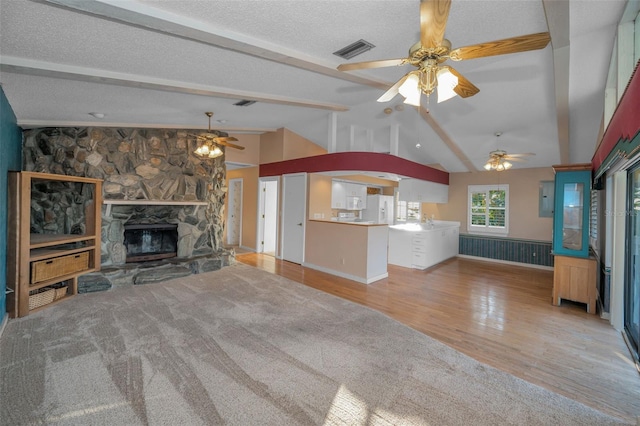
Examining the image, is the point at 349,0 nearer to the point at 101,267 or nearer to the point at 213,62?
the point at 213,62

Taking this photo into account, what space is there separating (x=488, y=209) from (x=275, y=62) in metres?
7.05

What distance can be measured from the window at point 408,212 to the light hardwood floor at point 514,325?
2.92 metres

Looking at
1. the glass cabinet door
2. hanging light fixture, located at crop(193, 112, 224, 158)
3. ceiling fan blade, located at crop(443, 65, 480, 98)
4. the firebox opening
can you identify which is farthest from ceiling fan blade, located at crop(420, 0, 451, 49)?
the firebox opening

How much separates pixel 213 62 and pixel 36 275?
3426mm

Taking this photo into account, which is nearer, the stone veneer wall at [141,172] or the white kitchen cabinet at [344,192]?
the stone veneer wall at [141,172]

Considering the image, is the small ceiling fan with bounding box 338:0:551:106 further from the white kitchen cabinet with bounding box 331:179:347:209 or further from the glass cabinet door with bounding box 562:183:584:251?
the white kitchen cabinet with bounding box 331:179:347:209

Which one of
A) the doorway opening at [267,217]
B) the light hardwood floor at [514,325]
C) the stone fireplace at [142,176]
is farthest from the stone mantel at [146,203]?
the light hardwood floor at [514,325]

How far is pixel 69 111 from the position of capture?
3.84 meters

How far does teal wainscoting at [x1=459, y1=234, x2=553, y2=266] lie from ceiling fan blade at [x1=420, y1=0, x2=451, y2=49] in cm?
694

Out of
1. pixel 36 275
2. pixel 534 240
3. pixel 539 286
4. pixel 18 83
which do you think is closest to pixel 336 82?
pixel 18 83

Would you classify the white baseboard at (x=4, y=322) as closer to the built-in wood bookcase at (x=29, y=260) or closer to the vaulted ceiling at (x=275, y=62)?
the built-in wood bookcase at (x=29, y=260)

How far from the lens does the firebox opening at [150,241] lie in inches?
196

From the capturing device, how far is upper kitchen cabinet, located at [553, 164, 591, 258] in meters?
3.85

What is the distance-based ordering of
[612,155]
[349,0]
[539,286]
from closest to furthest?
[349,0]
[612,155]
[539,286]
